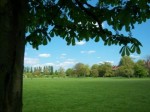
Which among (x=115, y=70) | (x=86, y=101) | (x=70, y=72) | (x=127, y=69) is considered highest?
(x=70, y=72)

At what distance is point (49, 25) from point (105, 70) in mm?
138454

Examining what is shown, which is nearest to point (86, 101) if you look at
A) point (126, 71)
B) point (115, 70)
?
point (126, 71)

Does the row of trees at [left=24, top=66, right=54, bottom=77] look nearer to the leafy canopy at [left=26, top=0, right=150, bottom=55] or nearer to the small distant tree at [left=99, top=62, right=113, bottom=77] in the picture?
the small distant tree at [left=99, top=62, right=113, bottom=77]

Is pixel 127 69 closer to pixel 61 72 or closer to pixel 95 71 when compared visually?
pixel 95 71

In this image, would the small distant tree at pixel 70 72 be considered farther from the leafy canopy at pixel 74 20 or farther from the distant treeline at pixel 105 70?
the leafy canopy at pixel 74 20

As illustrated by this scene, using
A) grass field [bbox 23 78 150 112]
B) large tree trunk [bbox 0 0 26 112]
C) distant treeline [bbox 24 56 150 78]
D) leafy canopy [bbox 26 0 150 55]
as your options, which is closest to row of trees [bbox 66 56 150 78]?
distant treeline [bbox 24 56 150 78]

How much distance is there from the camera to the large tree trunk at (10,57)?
3967 mm

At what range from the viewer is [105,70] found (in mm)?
144125

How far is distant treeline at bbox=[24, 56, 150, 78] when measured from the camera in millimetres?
127875

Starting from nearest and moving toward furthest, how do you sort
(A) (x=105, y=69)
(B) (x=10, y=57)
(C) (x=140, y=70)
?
1. (B) (x=10, y=57)
2. (C) (x=140, y=70)
3. (A) (x=105, y=69)

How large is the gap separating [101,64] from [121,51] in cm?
14356

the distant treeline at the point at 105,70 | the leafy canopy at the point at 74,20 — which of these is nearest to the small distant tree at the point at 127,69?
the distant treeline at the point at 105,70

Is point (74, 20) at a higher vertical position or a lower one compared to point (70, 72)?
lower

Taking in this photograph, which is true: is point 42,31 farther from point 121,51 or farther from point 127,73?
point 127,73
